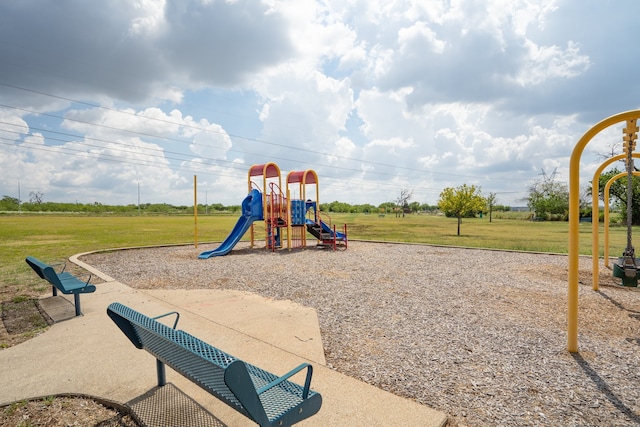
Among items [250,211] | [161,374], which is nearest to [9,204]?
[250,211]

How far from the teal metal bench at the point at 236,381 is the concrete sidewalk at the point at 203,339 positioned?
0.62m

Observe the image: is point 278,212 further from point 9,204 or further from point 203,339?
point 9,204

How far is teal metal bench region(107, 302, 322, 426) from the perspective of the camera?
6.51 feet

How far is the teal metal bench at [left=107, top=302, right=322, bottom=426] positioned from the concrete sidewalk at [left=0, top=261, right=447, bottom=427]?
62 centimetres

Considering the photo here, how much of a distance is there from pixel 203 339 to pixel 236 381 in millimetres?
3102

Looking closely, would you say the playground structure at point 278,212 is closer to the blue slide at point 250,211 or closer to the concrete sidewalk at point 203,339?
the blue slide at point 250,211

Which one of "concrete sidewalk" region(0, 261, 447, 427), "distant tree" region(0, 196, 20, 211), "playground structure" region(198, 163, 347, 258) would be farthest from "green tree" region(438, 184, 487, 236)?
"distant tree" region(0, 196, 20, 211)

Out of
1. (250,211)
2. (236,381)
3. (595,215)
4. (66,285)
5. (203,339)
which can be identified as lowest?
(203,339)

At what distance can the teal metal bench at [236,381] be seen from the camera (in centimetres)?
198

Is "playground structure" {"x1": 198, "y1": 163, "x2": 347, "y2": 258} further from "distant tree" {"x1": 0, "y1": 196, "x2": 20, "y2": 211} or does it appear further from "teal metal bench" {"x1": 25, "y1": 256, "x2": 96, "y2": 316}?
"distant tree" {"x1": 0, "y1": 196, "x2": 20, "y2": 211}

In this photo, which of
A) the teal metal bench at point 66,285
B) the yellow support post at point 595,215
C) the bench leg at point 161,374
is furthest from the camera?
the yellow support post at point 595,215

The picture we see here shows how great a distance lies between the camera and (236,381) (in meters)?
1.94

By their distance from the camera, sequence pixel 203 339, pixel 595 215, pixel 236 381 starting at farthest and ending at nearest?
pixel 595 215
pixel 203 339
pixel 236 381

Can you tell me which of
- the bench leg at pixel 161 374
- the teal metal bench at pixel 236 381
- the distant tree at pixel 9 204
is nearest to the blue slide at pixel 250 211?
the bench leg at pixel 161 374
